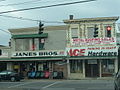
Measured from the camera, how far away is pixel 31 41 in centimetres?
4303

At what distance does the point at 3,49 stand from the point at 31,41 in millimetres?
4803

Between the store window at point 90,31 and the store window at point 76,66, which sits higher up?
the store window at point 90,31

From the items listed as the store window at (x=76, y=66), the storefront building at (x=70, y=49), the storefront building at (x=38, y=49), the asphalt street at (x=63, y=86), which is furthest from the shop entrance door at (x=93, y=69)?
the asphalt street at (x=63, y=86)

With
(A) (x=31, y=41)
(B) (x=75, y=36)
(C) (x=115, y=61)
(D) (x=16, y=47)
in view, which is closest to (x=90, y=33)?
(B) (x=75, y=36)

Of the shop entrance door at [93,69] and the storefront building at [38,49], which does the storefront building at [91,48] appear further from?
the storefront building at [38,49]

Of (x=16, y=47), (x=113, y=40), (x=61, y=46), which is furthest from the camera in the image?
(x=16, y=47)

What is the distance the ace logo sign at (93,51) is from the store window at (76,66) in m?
1.87

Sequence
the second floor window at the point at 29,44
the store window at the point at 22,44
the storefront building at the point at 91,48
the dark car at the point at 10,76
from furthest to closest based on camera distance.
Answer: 1. the store window at the point at 22,44
2. the second floor window at the point at 29,44
3. the storefront building at the point at 91,48
4. the dark car at the point at 10,76

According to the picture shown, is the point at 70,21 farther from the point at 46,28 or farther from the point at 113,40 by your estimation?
the point at 113,40

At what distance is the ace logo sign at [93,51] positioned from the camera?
124ft

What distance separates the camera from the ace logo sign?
3791cm

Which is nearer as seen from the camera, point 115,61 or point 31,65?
point 115,61

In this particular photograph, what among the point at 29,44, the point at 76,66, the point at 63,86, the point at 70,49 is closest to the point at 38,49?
the point at 29,44

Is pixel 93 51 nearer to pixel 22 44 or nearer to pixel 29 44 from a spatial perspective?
pixel 29 44
